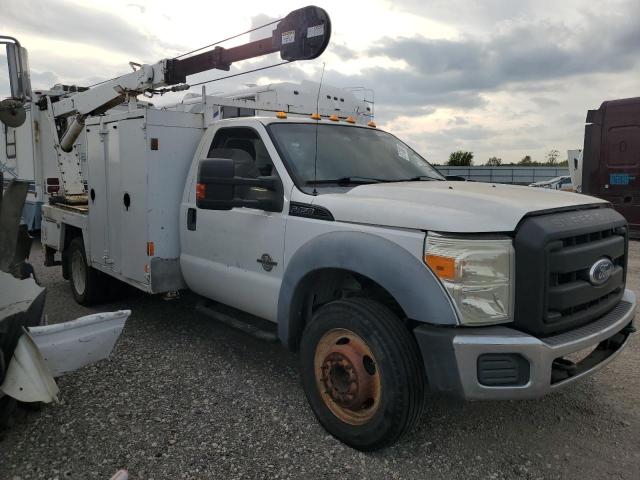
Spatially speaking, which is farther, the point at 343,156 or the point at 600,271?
the point at 343,156

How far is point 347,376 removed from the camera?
10.1 ft

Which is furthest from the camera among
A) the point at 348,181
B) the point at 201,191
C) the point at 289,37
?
the point at 289,37

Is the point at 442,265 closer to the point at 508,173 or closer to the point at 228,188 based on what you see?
the point at 228,188

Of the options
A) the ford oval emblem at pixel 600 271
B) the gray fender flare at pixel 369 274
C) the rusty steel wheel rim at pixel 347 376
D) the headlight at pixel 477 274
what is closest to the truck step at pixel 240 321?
the gray fender flare at pixel 369 274

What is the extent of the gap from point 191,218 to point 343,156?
143 centimetres

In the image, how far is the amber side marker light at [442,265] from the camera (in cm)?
266

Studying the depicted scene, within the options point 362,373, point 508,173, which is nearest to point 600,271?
point 362,373

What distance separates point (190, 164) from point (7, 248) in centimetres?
174

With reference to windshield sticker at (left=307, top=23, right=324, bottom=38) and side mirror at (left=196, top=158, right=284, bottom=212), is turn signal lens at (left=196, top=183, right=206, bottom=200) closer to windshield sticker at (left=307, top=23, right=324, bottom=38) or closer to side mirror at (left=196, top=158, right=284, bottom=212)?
side mirror at (left=196, top=158, right=284, bottom=212)

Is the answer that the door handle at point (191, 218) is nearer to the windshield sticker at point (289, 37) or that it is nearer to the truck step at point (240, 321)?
the truck step at point (240, 321)

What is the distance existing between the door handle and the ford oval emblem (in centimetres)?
298

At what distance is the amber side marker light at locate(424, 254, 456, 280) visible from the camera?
2.66 meters

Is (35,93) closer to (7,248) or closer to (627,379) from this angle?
(7,248)

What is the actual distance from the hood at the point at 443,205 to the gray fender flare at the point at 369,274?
143 mm
